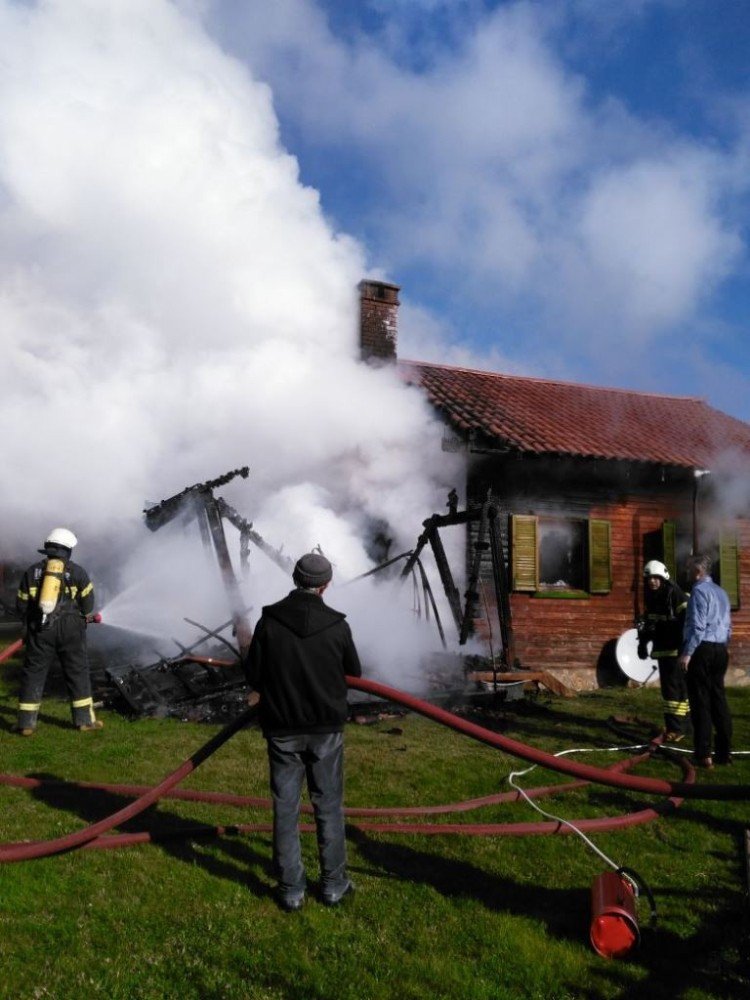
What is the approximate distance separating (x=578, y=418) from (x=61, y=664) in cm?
1028

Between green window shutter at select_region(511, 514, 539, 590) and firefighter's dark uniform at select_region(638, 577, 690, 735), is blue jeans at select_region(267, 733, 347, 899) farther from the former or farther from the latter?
green window shutter at select_region(511, 514, 539, 590)

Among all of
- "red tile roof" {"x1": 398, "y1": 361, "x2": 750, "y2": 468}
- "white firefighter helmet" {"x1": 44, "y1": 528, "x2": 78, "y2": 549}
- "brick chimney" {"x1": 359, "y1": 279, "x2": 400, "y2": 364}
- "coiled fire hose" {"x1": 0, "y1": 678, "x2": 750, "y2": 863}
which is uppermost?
"brick chimney" {"x1": 359, "y1": 279, "x2": 400, "y2": 364}

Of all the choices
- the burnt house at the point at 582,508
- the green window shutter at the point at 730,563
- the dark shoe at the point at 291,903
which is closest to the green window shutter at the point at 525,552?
the burnt house at the point at 582,508

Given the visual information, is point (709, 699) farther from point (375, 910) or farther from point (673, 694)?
point (375, 910)

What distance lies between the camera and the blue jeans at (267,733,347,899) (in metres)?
3.58

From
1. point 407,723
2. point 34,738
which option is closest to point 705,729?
point 407,723

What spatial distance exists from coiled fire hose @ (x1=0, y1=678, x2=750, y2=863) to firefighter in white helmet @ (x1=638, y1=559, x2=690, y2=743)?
163cm

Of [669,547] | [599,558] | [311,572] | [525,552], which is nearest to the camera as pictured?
[311,572]

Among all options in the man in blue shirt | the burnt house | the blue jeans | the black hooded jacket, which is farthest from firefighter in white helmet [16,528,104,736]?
the burnt house

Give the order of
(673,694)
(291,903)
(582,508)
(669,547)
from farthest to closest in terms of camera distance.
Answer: (669,547) < (582,508) < (673,694) < (291,903)

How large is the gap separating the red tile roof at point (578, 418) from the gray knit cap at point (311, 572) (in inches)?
307

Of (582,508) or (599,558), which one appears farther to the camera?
(582,508)

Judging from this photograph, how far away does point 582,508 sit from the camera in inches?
482

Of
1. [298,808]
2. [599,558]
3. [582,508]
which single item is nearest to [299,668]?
[298,808]
